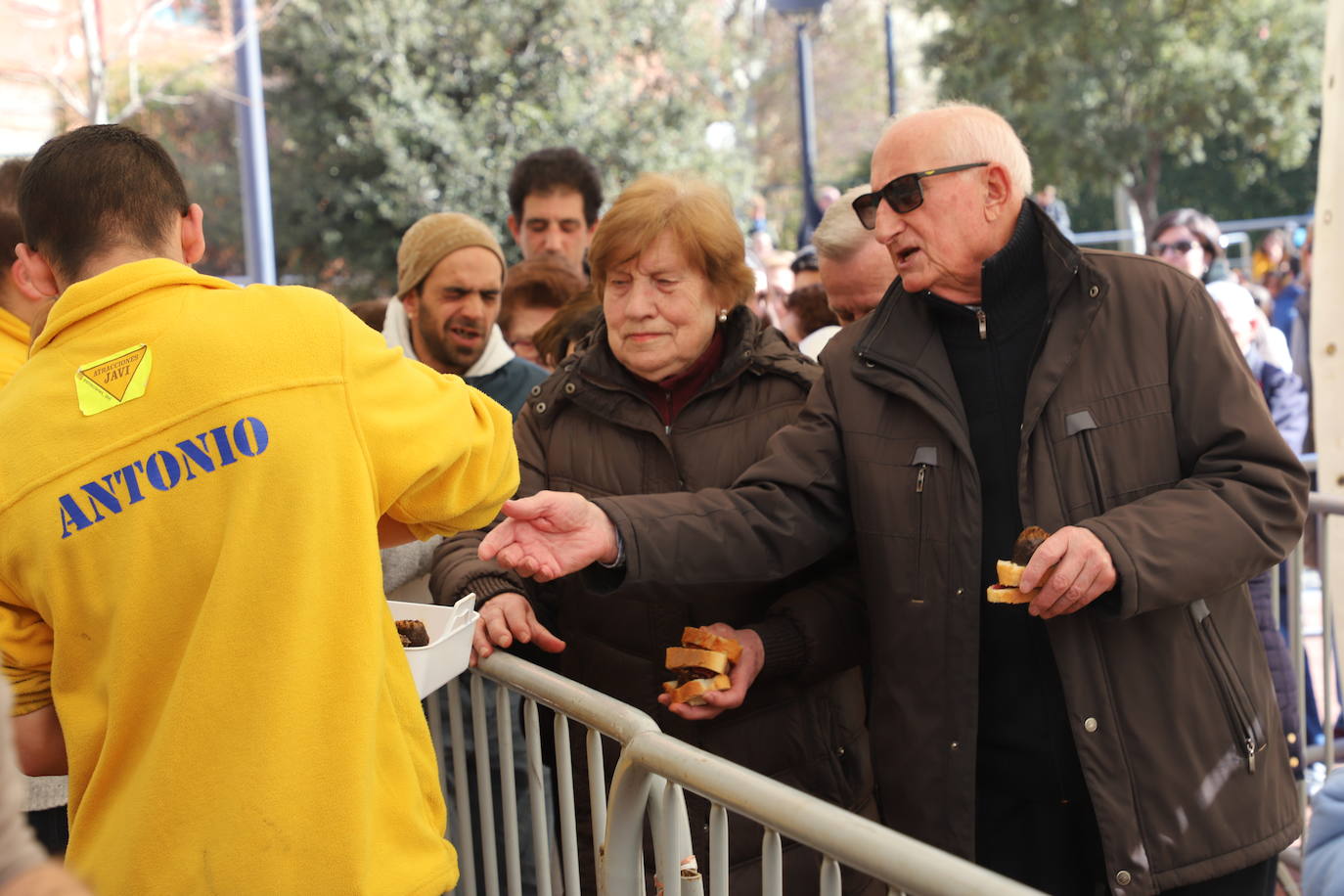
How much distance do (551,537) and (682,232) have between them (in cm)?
91

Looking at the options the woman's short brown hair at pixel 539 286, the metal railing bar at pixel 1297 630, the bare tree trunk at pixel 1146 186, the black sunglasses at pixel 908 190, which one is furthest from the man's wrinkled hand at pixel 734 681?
the bare tree trunk at pixel 1146 186

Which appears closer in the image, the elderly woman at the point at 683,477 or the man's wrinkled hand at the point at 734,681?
the man's wrinkled hand at the point at 734,681

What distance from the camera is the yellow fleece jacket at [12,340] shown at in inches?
115

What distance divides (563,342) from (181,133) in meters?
20.0

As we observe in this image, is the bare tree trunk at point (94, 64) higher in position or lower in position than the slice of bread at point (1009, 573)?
higher

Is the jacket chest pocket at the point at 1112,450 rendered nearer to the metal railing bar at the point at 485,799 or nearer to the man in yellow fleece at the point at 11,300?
the metal railing bar at the point at 485,799

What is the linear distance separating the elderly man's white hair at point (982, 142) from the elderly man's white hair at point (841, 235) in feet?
2.96

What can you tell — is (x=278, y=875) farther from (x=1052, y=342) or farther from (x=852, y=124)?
(x=852, y=124)

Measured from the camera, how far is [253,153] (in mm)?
9898

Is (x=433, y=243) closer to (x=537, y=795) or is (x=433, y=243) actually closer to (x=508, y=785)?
(x=508, y=785)

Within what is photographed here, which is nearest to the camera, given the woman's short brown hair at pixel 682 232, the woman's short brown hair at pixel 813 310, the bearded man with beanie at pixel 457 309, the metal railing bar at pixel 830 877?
the metal railing bar at pixel 830 877

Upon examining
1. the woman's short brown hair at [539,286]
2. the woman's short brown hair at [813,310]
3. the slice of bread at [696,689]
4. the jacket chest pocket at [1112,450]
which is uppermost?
the woman's short brown hair at [539,286]

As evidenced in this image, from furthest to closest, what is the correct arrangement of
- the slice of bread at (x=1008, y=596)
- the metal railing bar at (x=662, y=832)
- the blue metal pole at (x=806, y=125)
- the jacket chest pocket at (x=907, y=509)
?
the blue metal pole at (x=806, y=125) < the jacket chest pocket at (x=907, y=509) < the slice of bread at (x=1008, y=596) < the metal railing bar at (x=662, y=832)

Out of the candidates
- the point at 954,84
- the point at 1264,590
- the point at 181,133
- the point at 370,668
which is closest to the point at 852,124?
the point at 954,84
